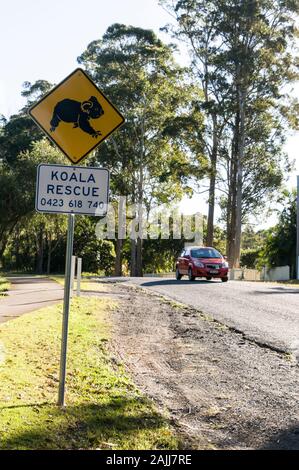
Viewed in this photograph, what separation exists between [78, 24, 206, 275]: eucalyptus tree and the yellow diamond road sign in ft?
126

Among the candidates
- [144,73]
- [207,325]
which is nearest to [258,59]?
[144,73]

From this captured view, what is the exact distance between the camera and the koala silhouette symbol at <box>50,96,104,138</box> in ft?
20.8

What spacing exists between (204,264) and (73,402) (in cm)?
2054

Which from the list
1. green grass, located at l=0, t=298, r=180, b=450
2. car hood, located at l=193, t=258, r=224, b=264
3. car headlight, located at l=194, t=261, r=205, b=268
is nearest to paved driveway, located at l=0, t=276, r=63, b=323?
green grass, located at l=0, t=298, r=180, b=450

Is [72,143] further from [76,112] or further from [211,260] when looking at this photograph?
[211,260]

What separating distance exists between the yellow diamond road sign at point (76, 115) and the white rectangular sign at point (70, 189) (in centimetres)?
19

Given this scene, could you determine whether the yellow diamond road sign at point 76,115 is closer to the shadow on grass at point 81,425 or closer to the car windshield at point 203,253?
the shadow on grass at point 81,425

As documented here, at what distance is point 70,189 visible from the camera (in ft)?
20.8

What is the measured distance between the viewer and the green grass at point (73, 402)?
515 cm

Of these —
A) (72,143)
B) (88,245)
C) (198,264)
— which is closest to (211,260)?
(198,264)

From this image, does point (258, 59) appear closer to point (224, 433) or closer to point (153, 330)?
point (153, 330)

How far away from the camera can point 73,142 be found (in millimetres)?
6512

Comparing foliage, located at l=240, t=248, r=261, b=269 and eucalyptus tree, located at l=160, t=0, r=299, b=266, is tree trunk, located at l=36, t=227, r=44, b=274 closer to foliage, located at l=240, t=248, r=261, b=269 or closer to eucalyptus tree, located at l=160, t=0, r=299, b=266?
eucalyptus tree, located at l=160, t=0, r=299, b=266

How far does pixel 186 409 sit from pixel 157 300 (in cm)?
1134
